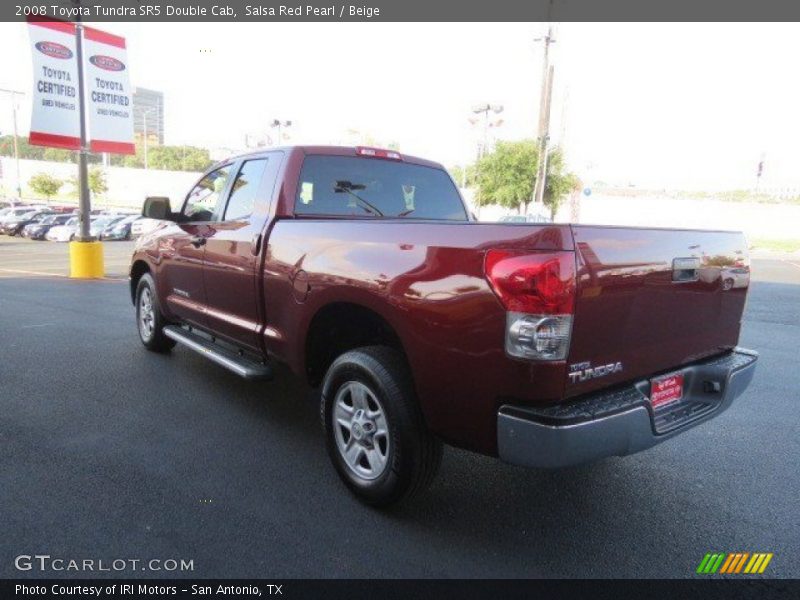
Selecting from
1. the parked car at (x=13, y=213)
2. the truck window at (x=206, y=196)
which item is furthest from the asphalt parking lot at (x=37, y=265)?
the parked car at (x=13, y=213)

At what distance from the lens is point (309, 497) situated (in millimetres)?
3117

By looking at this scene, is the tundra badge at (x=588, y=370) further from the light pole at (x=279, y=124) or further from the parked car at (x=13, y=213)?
the parked car at (x=13, y=213)

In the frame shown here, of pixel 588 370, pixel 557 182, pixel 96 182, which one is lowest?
pixel 588 370

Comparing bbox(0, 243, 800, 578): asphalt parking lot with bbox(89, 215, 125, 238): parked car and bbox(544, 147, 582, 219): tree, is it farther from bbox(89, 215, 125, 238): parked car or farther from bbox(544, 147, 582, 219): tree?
bbox(544, 147, 582, 219): tree

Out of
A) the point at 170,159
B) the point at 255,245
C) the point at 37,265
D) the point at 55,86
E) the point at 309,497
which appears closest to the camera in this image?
the point at 309,497

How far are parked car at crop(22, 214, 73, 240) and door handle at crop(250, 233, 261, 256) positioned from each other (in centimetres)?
3077

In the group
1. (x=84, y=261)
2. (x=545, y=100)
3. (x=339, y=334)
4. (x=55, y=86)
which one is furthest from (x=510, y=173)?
(x=339, y=334)

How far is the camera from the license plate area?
274 cm

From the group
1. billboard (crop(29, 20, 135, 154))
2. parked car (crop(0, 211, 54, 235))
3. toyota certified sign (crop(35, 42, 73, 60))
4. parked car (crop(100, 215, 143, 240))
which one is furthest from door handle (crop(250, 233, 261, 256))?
parked car (crop(0, 211, 54, 235))

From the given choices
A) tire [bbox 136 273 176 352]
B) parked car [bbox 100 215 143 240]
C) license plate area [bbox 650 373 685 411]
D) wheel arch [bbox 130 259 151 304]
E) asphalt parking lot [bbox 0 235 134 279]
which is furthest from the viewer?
parked car [bbox 100 215 143 240]

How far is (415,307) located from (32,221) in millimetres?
34802

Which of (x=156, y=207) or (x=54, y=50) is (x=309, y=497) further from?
(x=54, y=50)

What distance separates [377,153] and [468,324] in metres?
2.29
